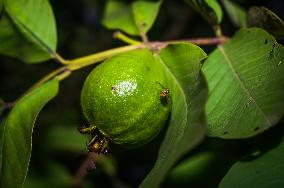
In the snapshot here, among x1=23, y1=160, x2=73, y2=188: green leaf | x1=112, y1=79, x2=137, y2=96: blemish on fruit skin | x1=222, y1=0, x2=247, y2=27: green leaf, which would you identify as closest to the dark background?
x1=23, y1=160, x2=73, y2=188: green leaf

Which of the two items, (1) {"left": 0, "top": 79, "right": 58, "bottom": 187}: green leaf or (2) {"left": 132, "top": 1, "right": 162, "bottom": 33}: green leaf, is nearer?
(1) {"left": 0, "top": 79, "right": 58, "bottom": 187}: green leaf

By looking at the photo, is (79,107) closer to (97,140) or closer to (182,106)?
(97,140)

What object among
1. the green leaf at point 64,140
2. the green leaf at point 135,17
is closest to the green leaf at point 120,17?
the green leaf at point 135,17

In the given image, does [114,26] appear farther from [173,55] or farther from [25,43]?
[173,55]

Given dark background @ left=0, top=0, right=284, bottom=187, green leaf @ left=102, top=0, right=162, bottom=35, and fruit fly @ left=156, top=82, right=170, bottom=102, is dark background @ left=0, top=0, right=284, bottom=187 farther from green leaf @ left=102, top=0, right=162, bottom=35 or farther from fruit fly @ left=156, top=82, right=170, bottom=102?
fruit fly @ left=156, top=82, right=170, bottom=102

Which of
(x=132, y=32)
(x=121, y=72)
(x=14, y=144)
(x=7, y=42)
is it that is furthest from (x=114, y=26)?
(x=14, y=144)

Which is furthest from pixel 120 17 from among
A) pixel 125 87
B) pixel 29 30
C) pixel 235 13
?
→ pixel 125 87

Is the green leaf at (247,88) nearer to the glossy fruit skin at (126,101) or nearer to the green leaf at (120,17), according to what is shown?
the glossy fruit skin at (126,101)
